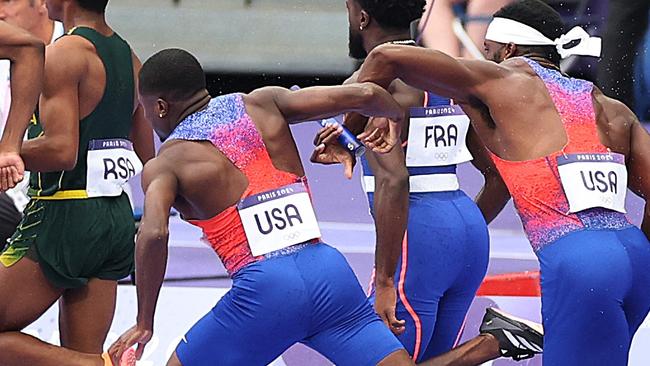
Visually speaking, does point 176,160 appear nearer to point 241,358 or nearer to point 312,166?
point 241,358

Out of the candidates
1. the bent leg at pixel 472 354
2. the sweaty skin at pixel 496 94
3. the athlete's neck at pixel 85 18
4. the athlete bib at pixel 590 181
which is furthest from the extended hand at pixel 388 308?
the athlete's neck at pixel 85 18

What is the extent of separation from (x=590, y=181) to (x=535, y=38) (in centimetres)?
55

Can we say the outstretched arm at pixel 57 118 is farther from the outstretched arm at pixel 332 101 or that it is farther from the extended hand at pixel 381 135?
the extended hand at pixel 381 135

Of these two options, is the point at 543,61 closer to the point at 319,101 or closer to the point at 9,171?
the point at 319,101

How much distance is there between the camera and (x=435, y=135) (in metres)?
4.75

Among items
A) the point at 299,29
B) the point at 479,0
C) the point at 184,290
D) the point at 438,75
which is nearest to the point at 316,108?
the point at 438,75

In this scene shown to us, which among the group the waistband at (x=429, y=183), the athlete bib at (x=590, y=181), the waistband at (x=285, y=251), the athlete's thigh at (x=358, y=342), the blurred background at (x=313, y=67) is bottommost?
the blurred background at (x=313, y=67)

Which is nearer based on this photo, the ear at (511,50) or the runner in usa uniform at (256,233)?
the runner in usa uniform at (256,233)

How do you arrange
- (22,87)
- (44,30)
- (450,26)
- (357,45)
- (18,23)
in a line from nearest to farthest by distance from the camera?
(22,87), (357,45), (18,23), (44,30), (450,26)

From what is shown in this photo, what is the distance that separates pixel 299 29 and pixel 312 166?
5.88ft

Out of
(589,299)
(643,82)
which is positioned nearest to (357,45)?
(589,299)

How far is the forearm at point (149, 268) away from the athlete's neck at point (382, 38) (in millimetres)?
1254

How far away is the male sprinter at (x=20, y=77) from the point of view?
4152 mm

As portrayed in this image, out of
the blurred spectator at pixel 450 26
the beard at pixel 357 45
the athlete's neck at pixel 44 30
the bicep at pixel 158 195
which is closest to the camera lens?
the bicep at pixel 158 195
